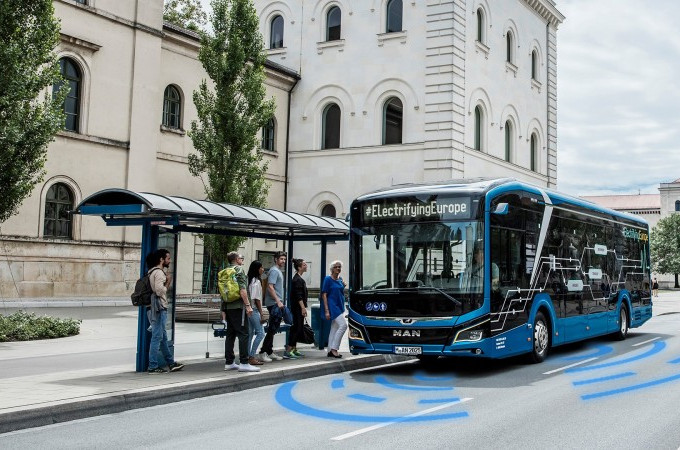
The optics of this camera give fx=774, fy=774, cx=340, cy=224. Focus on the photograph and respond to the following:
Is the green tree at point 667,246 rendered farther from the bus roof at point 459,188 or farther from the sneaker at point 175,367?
the sneaker at point 175,367

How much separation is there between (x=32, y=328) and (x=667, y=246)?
89.3m

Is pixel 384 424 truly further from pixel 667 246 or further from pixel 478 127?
pixel 667 246

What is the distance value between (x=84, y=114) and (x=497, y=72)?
19248mm

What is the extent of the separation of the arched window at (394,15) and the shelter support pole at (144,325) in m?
24.3

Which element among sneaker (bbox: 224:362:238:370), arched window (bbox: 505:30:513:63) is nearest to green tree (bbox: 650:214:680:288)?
arched window (bbox: 505:30:513:63)

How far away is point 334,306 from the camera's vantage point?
13867mm

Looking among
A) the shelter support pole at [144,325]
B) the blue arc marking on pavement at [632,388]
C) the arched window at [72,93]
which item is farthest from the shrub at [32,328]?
the blue arc marking on pavement at [632,388]

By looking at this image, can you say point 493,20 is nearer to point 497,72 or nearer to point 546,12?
point 497,72

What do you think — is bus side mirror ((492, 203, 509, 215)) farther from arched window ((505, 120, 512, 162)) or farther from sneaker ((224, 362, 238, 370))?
arched window ((505, 120, 512, 162))

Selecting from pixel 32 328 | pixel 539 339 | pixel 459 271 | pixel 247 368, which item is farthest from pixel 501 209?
pixel 32 328

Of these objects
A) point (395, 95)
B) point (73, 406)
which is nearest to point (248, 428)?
point (73, 406)

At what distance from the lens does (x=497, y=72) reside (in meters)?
36.0

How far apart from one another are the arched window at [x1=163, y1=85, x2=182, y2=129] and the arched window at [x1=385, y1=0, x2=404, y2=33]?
1004 cm

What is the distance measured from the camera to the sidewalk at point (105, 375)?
28.4 feet
